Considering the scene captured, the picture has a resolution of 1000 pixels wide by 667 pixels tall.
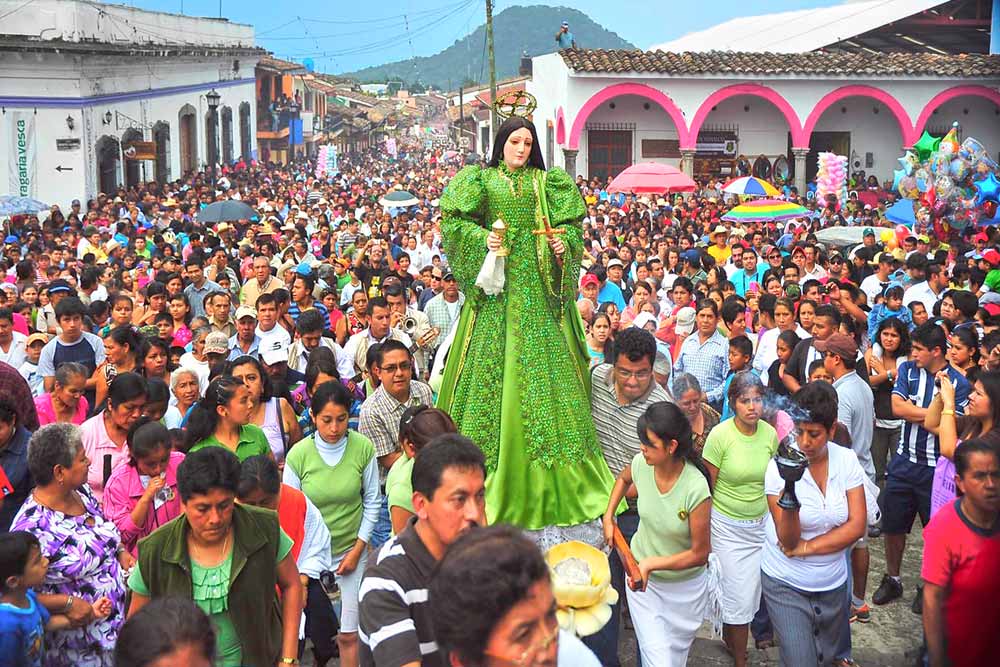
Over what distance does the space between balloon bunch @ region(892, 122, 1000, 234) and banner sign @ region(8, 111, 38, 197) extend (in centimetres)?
1881

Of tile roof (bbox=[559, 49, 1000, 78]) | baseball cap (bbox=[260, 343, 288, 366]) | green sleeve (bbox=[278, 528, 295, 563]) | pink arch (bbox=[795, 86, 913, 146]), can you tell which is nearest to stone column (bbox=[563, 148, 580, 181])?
tile roof (bbox=[559, 49, 1000, 78])

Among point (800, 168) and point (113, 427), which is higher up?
point (800, 168)

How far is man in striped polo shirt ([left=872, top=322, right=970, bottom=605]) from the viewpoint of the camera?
6.36m

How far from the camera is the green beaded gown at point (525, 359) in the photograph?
538 cm

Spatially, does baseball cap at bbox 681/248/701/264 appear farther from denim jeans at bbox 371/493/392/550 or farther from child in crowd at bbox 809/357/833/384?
denim jeans at bbox 371/493/392/550

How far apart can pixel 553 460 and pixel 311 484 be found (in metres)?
1.16

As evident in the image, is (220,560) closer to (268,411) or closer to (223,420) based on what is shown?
(223,420)

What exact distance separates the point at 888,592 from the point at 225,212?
11.7m

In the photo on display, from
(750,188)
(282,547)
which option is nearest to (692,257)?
(750,188)

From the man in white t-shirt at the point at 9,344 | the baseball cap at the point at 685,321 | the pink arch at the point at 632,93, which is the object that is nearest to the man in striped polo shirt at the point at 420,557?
the baseball cap at the point at 685,321

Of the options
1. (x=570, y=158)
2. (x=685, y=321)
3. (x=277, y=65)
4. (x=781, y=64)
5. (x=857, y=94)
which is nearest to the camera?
(x=685, y=321)

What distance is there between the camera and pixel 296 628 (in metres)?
3.86

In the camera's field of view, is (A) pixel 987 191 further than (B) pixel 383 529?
Yes

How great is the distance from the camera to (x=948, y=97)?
26156mm
